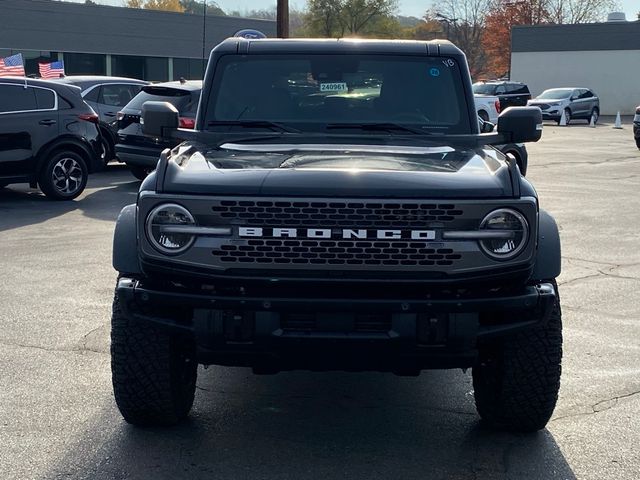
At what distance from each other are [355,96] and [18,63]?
1847 cm

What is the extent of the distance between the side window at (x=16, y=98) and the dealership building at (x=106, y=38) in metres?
31.8

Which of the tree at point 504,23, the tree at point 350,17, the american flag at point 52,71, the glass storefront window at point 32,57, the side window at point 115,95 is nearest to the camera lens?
the side window at point 115,95

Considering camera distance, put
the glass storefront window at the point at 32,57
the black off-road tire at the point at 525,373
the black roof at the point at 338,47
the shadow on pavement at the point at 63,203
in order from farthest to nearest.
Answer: the glass storefront window at the point at 32,57 → the shadow on pavement at the point at 63,203 → the black roof at the point at 338,47 → the black off-road tire at the point at 525,373

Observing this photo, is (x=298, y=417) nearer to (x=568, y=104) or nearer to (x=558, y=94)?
(x=568, y=104)

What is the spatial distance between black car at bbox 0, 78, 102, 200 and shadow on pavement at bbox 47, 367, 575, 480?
836cm

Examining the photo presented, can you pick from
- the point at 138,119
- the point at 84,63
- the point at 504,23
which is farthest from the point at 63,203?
the point at 504,23

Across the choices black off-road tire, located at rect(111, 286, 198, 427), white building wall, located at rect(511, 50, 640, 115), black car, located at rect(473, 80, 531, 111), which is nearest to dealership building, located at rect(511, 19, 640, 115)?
white building wall, located at rect(511, 50, 640, 115)

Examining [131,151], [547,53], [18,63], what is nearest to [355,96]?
[131,151]

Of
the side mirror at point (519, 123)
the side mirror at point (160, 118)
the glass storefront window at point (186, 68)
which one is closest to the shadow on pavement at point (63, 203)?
the side mirror at point (160, 118)

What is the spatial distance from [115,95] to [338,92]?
41.1 feet

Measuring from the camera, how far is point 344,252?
3.91 metres

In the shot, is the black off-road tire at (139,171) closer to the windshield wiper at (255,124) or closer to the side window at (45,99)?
the side window at (45,99)

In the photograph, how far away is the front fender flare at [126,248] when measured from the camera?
165 inches

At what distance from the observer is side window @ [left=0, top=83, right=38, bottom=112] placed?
42.0 feet
